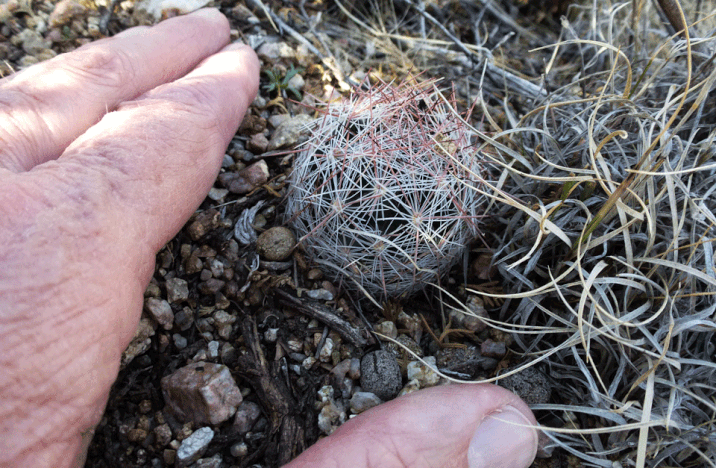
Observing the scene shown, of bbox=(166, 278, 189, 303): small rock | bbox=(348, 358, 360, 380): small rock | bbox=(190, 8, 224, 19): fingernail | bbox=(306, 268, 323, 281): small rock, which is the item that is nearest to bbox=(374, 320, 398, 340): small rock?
bbox=(348, 358, 360, 380): small rock

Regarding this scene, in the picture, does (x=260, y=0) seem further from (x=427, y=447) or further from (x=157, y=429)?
(x=427, y=447)

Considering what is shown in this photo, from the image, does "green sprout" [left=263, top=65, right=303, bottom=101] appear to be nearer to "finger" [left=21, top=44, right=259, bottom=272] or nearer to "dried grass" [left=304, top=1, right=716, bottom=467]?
"finger" [left=21, top=44, right=259, bottom=272]

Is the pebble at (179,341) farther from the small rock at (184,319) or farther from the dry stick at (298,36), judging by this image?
the dry stick at (298,36)

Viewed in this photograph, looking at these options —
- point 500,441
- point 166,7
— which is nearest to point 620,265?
point 500,441

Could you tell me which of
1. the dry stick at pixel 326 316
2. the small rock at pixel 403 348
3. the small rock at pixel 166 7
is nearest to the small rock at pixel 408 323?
the small rock at pixel 403 348

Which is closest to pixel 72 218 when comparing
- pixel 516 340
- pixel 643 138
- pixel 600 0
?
pixel 516 340

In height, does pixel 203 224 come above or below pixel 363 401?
above

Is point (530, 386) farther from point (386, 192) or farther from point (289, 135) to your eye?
point (289, 135)
